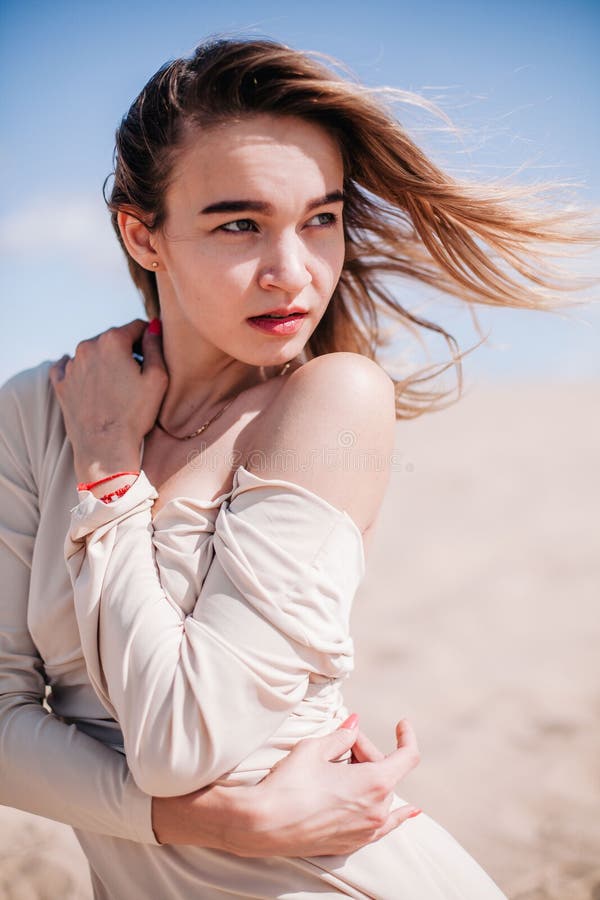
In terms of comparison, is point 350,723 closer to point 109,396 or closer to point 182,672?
point 182,672

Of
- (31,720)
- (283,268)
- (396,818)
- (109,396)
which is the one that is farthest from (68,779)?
(283,268)

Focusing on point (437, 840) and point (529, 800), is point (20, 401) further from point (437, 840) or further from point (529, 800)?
point (529, 800)

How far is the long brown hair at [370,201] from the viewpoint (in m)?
2.15

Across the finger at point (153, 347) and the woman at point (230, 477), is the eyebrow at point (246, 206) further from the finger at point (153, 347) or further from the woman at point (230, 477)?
the finger at point (153, 347)

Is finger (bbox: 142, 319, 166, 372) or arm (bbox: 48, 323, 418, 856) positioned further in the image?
finger (bbox: 142, 319, 166, 372)

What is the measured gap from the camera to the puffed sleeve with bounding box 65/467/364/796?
1702 mm

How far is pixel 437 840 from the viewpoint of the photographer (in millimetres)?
2047

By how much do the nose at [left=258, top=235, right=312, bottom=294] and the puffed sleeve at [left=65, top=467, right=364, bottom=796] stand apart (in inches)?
18.5

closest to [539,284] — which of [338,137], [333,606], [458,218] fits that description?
[458,218]

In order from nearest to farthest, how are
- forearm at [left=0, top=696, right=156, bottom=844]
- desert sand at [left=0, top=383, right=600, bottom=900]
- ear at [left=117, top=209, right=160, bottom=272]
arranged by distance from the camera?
forearm at [left=0, top=696, right=156, bottom=844]
ear at [left=117, top=209, right=160, bottom=272]
desert sand at [left=0, top=383, right=600, bottom=900]

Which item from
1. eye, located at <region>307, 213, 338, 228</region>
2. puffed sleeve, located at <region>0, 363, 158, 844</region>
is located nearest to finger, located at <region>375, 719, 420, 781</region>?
puffed sleeve, located at <region>0, 363, 158, 844</region>

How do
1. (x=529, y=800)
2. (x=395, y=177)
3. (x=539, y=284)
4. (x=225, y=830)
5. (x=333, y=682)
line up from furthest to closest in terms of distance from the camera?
1. (x=529, y=800)
2. (x=539, y=284)
3. (x=395, y=177)
4. (x=333, y=682)
5. (x=225, y=830)

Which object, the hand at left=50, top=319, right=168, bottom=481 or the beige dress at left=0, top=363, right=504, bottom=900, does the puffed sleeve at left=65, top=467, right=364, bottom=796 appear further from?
the hand at left=50, top=319, right=168, bottom=481

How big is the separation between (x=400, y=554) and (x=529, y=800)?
5.22m
